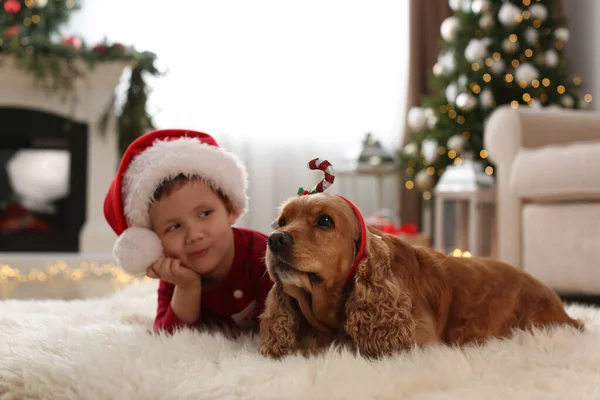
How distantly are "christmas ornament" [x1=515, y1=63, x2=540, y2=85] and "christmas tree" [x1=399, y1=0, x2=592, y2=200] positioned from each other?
10 millimetres

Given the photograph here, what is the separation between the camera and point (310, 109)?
584 cm

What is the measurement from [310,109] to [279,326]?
4.53 metres

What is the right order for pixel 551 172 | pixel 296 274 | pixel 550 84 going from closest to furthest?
pixel 296 274 → pixel 551 172 → pixel 550 84

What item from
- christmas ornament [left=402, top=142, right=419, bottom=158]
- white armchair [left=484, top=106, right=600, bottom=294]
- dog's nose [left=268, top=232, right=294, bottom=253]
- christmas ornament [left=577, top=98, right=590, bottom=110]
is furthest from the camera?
christmas ornament [left=402, top=142, right=419, bottom=158]

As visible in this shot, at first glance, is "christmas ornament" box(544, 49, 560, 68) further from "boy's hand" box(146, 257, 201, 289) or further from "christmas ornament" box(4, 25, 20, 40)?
"boy's hand" box(146, 257, 201, 289)

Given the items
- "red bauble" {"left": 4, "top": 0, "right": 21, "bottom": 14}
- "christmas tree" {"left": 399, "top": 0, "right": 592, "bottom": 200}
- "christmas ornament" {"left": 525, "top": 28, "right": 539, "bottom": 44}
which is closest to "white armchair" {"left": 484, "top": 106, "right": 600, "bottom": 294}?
"christmas tree" {"left": 399, "top": 0, "right": 592, "bottom": 200}

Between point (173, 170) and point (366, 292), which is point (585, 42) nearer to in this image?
point (173, 170)

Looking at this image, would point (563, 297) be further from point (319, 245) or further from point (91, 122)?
point (91, 122)

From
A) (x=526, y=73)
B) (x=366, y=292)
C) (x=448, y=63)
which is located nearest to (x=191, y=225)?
(x=366, y=292)

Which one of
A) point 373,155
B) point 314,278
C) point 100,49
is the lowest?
point 314,278

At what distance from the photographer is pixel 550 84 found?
201 inches

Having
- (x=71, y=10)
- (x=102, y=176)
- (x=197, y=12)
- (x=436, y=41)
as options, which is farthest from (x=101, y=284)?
(x=436, y=41)

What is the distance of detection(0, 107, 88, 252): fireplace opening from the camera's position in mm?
4625

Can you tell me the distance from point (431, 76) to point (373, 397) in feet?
16.7
